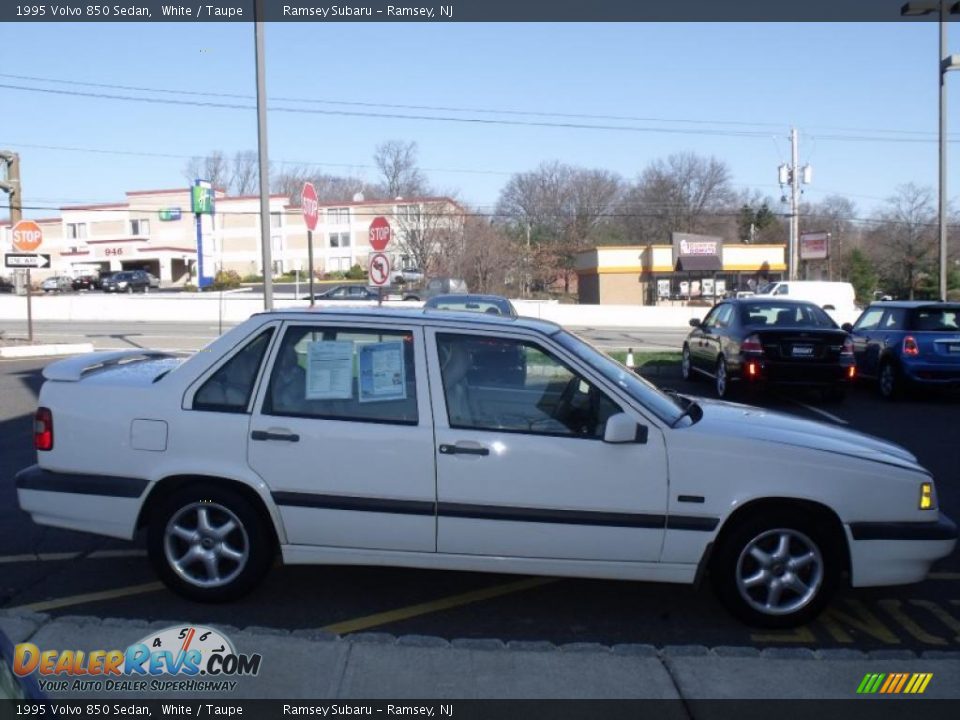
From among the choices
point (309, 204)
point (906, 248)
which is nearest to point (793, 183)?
point (906, 248)

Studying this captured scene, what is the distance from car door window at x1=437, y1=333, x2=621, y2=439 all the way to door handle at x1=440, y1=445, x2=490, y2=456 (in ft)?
0.40

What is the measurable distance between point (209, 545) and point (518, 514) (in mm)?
1717

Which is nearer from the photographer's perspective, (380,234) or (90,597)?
(90,597)

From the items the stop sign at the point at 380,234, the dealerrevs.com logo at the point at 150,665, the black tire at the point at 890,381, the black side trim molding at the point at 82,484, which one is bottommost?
the dealerrevs.com logo at the point at 150,665

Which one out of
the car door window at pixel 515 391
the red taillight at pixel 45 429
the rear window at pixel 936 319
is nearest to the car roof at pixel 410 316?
the car door window at pixel 515 391

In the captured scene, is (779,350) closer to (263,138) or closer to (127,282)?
(263,138)

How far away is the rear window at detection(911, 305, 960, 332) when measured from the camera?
14.2 m

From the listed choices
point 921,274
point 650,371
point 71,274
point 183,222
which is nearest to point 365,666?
point 650,371

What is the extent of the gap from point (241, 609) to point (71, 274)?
244 feet

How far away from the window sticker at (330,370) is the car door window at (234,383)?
Answer: 0.29 m

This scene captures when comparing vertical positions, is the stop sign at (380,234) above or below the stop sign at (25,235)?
below

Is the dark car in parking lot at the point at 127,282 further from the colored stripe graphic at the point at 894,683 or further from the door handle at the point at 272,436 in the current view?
the colored stripe graphic at the point at 894,683

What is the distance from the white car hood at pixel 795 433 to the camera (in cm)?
489

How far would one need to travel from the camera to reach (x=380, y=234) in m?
14.9
